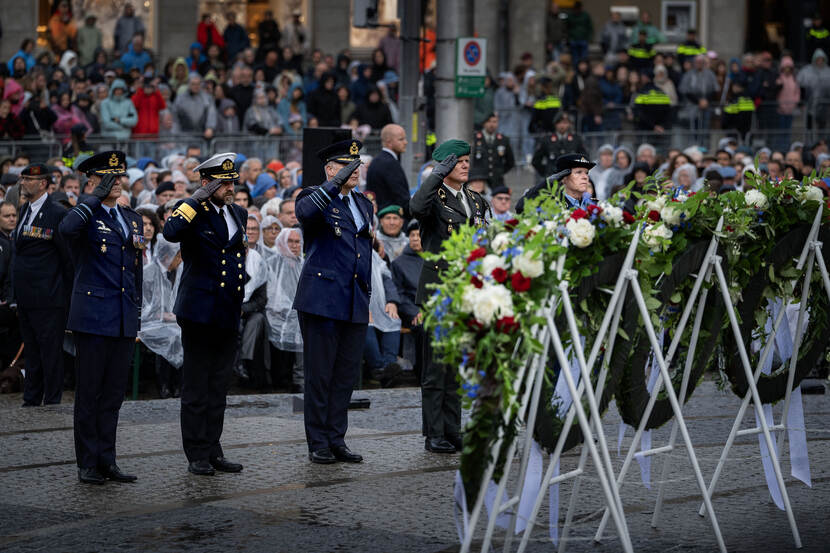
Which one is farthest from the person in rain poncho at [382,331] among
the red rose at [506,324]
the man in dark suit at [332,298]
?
the red rose at [506,324]

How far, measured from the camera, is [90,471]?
31.2ft

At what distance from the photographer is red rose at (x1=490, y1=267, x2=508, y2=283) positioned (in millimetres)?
6672

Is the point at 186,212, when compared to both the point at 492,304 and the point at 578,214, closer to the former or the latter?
the point at 578,214

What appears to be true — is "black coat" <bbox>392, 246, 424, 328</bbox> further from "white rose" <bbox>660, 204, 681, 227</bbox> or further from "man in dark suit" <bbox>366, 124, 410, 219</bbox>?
"white rose" <bbox>660, 204, 681, 227</bbox>

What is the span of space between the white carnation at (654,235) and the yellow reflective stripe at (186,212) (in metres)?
3.30

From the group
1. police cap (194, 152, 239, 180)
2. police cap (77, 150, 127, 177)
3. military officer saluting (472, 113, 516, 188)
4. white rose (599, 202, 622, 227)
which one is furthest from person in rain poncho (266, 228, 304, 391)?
white rose (599, 202, 622, 227)

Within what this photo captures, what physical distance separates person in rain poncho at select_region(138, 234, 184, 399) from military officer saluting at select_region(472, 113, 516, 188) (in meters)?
6.95

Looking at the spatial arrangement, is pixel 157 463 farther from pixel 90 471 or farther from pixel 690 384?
pixel 690 384

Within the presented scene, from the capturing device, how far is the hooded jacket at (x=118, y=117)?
23.2 meters

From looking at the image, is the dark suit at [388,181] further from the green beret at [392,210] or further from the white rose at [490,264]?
the white rose at [490,264]

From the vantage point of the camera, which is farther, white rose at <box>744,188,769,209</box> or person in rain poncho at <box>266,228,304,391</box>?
person in rain poncho at <box>266,228,304,391</box>

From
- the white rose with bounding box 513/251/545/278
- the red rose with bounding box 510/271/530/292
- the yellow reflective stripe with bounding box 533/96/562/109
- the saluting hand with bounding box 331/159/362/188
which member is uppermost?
the yellow reflective stripe with bounding box 533/96/562/109

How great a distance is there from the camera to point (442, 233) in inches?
415

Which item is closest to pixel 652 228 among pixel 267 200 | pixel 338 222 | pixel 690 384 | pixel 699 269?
pixel 699 269
